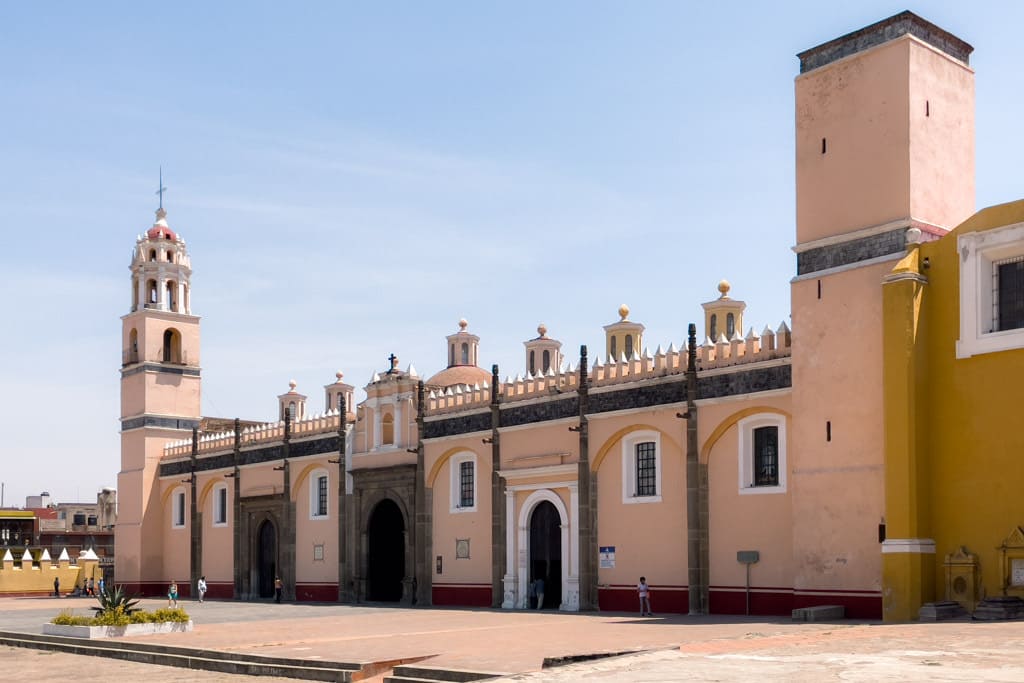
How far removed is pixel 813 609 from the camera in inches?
796

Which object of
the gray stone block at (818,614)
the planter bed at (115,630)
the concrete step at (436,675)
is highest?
the concrete step at (436,675)

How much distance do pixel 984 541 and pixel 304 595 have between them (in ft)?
75.9

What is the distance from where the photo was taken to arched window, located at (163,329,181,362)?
44.3 m

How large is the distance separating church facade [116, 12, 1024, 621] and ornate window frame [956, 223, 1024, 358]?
0.15 feet

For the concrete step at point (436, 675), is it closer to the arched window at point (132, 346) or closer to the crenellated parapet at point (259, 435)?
the crenellated parapet at point (259, 435)

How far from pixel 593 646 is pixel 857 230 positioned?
9.05 meters

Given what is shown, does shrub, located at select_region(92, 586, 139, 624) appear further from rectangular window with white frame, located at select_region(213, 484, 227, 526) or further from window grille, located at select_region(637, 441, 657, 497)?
rectangular window with white frame, located at select_region(213, 484, 227, 526)

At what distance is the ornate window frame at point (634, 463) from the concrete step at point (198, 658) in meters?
10.4

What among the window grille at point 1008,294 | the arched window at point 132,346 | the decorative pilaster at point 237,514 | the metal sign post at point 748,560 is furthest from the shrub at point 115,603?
the arched window at point 132,346

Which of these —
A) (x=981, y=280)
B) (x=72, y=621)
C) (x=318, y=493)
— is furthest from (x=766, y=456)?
(x=318, y=493)

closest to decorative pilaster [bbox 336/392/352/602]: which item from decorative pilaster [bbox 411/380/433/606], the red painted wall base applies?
decorative pilaster [bbox 411/380/433/606]

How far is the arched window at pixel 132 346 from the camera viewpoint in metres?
44.2

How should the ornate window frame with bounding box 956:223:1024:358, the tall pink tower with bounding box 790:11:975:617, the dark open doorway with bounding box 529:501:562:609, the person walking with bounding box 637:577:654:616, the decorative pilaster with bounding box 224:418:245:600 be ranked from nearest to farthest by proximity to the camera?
the ornate window frame with bounding box 956:223:1024:358, the tall pink tower with bounding box 790:11:975:617, the person walking with bounding box 637:577:654:616, the dark open doorway with bounding box 529:501:562:609, the decorative pilaster with bounding box 224:418:245:600

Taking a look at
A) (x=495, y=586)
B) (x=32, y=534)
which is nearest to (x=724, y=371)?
(x=495, y=586)
